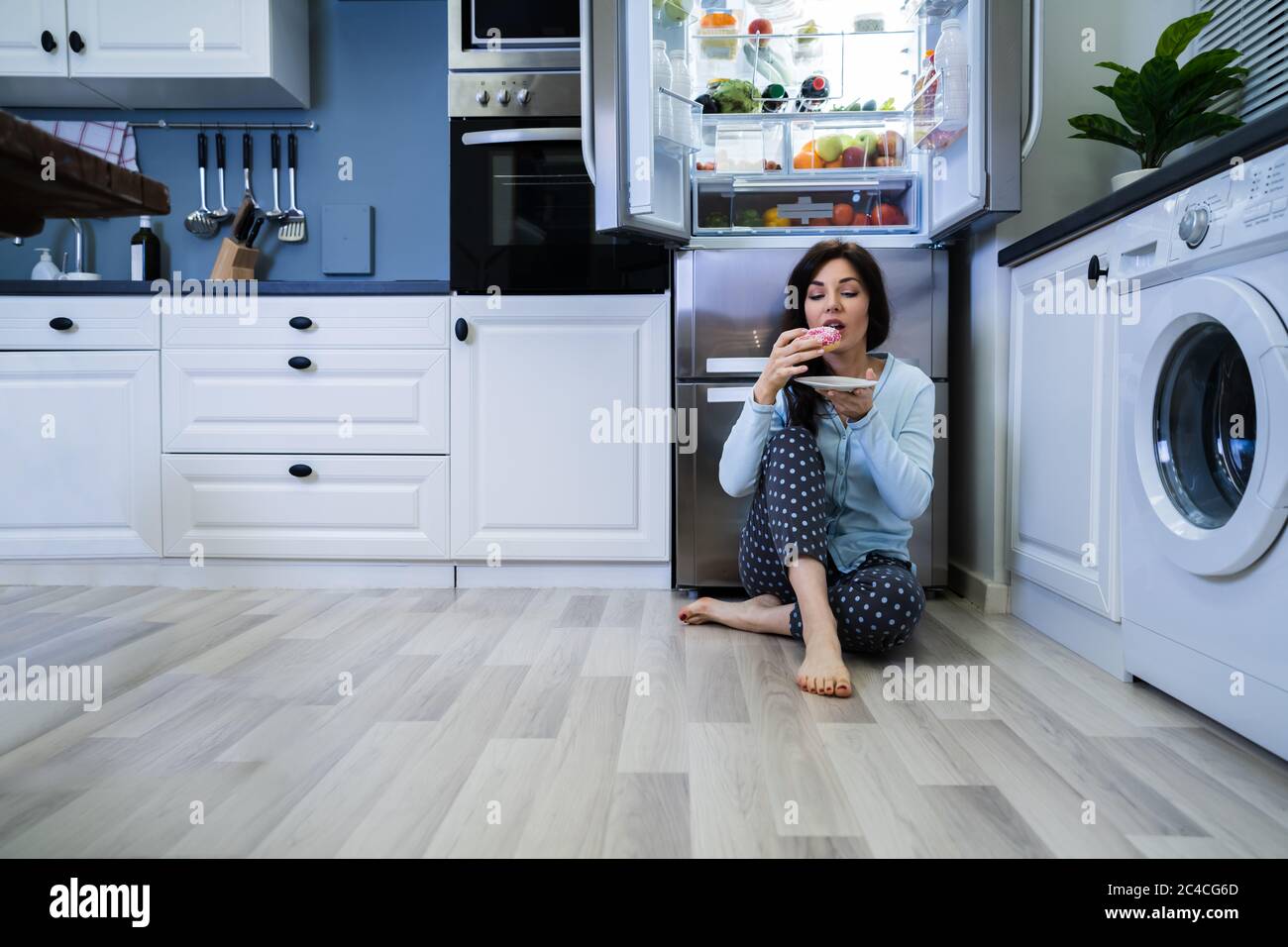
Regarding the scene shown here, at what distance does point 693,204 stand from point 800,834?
1831 millimetres

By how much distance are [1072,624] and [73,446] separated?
2484mm

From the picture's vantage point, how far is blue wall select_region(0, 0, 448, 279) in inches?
117

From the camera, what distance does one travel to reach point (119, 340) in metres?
2.46

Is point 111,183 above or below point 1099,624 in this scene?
above

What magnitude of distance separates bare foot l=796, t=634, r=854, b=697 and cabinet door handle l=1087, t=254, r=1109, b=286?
2.65ft

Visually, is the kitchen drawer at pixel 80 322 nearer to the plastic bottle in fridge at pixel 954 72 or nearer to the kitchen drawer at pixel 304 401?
the kitchen drawer at pixel 304 401

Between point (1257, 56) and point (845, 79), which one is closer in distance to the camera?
point (1257, 56)

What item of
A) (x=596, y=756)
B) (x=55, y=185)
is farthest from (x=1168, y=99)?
(x=55, y=185)

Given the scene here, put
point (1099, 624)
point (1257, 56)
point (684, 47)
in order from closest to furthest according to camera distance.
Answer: point (1099, 624) → point (1257, 56) → point (684, 47)

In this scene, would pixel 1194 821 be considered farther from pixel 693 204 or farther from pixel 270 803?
pixel 693 204

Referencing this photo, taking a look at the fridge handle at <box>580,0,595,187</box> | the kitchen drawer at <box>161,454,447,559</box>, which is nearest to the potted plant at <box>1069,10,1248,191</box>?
the fridge handle at <box>580,0,595,187</box>

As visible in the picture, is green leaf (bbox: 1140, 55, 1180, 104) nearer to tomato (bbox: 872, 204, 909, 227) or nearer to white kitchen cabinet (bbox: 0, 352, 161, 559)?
tomato (bbox: 872, 204, 909, 227)

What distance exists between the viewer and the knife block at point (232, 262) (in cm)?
282
